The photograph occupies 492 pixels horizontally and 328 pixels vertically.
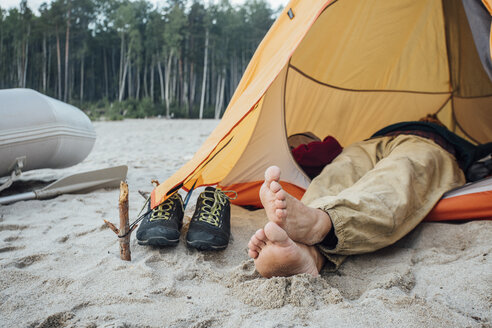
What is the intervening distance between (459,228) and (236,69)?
21.4 metres

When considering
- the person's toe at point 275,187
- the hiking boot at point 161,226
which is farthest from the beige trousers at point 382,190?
the hiking boot at point 161,226

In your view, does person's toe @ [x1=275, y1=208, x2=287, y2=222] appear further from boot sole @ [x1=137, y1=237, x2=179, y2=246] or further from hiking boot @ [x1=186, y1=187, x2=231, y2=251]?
boot sole @ [x1=137, y1=237, x2=179, y2=246]

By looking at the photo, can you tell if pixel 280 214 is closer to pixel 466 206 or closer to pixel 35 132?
pixel 466 206

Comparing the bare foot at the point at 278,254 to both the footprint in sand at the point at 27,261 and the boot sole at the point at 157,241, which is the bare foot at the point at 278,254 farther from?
the footprint in sand at the point at 27,261

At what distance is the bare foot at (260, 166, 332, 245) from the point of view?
3.79 ft

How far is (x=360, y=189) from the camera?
140cm

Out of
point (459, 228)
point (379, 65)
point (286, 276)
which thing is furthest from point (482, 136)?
point (286, 276)

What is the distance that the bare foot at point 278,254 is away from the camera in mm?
1088

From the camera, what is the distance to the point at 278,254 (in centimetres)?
112

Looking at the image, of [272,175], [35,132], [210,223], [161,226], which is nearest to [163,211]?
[161,226]

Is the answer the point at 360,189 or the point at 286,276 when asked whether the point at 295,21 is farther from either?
the point at 286,276

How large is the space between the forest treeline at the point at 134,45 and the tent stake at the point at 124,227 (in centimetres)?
1541

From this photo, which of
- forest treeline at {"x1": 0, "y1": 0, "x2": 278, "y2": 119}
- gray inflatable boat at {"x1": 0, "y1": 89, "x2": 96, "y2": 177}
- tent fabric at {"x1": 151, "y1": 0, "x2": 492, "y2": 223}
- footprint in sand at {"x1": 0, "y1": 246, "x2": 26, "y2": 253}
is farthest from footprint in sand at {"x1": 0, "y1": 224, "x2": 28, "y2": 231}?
forest treeline at {"x1": 0, "y1": 0, "x2": 278, "y2": 119}

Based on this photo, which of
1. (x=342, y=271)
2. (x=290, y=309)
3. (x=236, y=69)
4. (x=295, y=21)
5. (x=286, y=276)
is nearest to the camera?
(x=290, y=309)
